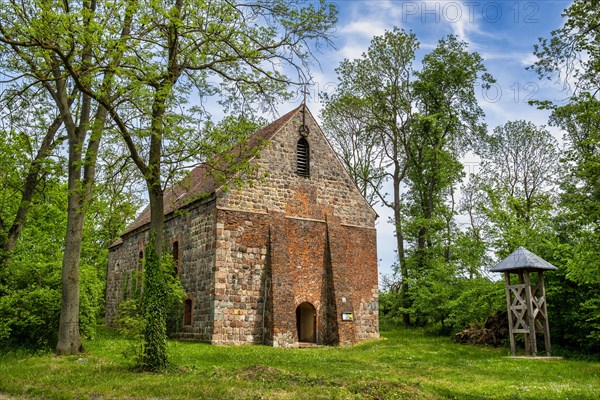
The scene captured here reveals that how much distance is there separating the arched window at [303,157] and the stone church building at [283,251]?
43mm

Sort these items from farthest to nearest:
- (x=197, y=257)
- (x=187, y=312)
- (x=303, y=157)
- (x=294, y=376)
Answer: (x=303, y=157)
(x=187, y=312)
(x=197, y=257)
(x=294, y=376)

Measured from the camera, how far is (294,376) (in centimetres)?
1091

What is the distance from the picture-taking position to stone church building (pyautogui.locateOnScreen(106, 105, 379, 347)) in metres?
20.5

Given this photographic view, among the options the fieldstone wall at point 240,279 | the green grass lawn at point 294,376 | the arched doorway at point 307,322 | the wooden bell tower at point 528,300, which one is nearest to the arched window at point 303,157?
the fieldstone wall at point 240,279

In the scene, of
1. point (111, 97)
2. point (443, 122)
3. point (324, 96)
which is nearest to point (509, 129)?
point (443, 122)

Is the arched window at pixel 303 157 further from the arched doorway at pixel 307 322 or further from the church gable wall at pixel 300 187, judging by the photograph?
the arched doorway at pixel 307 322

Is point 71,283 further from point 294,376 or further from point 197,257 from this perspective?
point 294,376

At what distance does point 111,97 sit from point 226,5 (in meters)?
3.75

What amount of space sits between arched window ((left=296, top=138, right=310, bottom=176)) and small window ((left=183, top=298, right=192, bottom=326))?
7082 mm

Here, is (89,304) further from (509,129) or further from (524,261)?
(509,129)

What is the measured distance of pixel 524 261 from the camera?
18266 mm

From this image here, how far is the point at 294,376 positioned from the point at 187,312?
12088 mm

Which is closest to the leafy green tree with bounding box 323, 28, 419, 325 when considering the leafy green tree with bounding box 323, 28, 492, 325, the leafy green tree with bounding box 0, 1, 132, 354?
the leafy green tree with bounding box 323, 28, 492, 325

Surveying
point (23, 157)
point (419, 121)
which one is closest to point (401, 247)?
point (419, 121)
